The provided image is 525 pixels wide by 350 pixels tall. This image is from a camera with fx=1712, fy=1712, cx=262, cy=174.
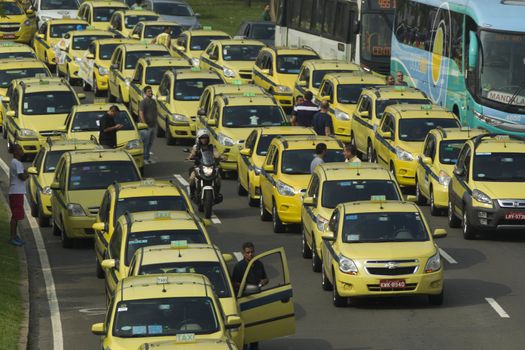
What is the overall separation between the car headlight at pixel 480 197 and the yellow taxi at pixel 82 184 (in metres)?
6.28

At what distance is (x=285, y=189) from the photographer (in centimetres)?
3162

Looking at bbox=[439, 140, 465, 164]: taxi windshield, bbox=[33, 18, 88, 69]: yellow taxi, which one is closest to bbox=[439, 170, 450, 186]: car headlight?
bbox=[439, 140, 465, 164]: taxi windshield

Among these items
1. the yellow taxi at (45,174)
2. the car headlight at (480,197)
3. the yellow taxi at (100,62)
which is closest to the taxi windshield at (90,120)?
the yellow taxi at (45,174)

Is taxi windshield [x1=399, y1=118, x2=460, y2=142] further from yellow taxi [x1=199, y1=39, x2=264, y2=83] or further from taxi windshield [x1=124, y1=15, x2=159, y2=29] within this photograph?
taxi windshield [x1=124, y1=15, x2=159, y2=29]

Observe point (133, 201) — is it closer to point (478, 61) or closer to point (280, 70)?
point (478, 61)

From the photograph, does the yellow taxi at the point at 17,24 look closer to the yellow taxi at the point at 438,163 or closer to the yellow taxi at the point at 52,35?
the yellow taxi at the point at 52,35

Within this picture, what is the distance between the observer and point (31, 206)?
34.7 m

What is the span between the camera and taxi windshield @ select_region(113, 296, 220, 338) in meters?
19.3

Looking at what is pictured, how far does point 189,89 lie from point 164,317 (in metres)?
24.5

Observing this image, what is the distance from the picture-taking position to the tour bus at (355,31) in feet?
169

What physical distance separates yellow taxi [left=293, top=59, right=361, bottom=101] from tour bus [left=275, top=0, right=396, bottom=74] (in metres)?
5.60

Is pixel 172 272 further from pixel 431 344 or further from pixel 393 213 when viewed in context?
pixel 393 213

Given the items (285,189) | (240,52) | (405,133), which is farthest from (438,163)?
(240,52)

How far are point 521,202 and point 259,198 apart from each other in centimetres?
629
